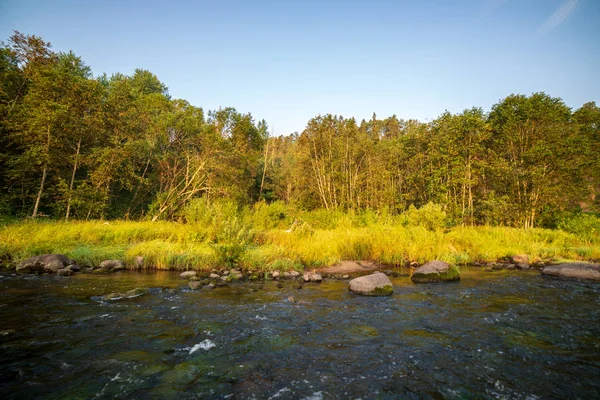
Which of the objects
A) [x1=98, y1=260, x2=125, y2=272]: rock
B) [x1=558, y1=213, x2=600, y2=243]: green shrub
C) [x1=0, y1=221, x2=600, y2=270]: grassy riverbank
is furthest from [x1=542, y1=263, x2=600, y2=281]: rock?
[x1=98, y1=260, x2=125, y2=272]: rock

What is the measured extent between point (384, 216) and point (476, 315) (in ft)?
39.3

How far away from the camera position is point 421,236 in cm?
1266

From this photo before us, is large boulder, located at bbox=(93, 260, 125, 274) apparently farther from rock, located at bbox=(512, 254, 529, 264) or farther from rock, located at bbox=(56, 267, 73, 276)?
rock, located at bbox=(512, 254, 529, 264)

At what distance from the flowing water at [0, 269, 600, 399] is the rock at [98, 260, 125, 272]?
2278mm

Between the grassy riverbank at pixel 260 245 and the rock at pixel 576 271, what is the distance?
274cm

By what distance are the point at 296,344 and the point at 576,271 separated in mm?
10104

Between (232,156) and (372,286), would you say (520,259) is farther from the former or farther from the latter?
(232,156)

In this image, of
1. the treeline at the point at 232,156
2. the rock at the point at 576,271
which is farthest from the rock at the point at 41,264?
the rock at the point at 576,271

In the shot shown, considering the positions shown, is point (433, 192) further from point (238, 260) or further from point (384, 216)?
point (238, 260)

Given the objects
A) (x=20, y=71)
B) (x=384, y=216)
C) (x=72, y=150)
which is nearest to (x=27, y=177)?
(x=72, y=150)

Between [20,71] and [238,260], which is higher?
[20,71]

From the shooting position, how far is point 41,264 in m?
9.26

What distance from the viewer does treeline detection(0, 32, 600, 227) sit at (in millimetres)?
16188

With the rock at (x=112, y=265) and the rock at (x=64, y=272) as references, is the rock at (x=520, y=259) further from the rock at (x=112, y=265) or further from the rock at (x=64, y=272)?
the rock at (x=64, y=272)
